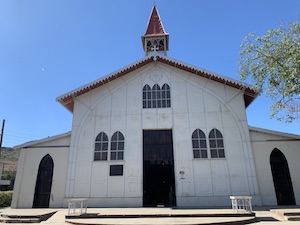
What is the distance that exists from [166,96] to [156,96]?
68cm

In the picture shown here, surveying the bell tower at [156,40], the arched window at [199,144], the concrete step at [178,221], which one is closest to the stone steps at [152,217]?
the concrete step at [178,221]

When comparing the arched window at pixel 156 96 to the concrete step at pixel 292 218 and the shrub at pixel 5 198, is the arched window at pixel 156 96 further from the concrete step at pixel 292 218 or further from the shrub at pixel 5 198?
the shrub at pixel 5 198

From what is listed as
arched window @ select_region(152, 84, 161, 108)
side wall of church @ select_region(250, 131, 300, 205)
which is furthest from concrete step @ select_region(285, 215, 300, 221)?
arched window @ select_region(152, 84, 161, 108)

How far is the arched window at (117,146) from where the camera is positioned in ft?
45.5

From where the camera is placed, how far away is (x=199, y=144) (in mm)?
13633

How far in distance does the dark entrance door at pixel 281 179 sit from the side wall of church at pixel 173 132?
4.25ft

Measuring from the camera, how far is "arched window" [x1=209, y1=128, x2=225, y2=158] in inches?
526

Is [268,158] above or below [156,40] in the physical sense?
below

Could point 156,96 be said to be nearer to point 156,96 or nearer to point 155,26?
point 156,96

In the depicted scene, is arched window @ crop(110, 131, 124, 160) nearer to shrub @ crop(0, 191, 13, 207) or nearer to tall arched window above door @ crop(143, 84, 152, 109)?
tall arched window above door @ crop(143, 84, 152, 109)

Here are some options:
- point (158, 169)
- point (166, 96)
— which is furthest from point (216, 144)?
point (166, 96)

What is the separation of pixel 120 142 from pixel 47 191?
538cm

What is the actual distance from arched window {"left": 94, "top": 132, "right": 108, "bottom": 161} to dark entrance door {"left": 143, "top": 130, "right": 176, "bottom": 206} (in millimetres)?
2506

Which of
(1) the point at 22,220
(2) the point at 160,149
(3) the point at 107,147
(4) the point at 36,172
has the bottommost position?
(1) the point at 22,220
